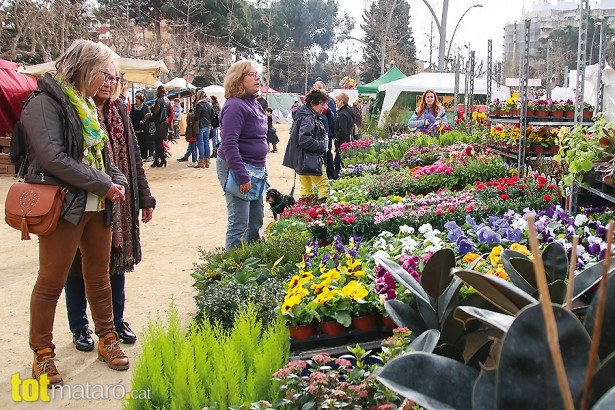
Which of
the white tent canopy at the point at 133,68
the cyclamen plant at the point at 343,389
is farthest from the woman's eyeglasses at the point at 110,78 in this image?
the white tent canopy at the point at 133,68

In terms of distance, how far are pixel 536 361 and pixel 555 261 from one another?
109cm

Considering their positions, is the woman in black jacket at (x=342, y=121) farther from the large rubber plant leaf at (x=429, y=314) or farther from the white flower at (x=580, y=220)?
the large rubber plant leaf at (x=429, y=314)

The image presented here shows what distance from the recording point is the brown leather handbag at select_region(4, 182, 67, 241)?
3.27 meters

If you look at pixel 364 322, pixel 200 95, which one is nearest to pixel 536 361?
pixel 364 322

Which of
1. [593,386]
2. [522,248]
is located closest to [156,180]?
[522,248]

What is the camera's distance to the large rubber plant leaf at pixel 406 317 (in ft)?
6.87

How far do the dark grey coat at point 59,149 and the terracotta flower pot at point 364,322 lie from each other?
5.04 feet

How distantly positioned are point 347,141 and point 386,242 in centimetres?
782

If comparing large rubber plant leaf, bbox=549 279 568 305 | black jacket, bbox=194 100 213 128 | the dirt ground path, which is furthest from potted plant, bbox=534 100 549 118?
black jacket, bbox=194 100 213 128

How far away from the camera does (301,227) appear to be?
5.30m

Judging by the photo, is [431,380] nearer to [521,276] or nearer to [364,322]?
[521,276]

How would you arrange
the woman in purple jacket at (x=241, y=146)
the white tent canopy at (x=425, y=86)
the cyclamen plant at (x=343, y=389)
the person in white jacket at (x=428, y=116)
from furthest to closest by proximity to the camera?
1. the white tent canopy at (x=425, y=86)
2. the person in white jacket at (x=428, y=116)
3. the woman in purple jacket at (x=241, y=146)
4. the cyclamen plant at (x=343, y=389)

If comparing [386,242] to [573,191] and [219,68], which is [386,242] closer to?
[573,191]

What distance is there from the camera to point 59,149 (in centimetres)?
329
